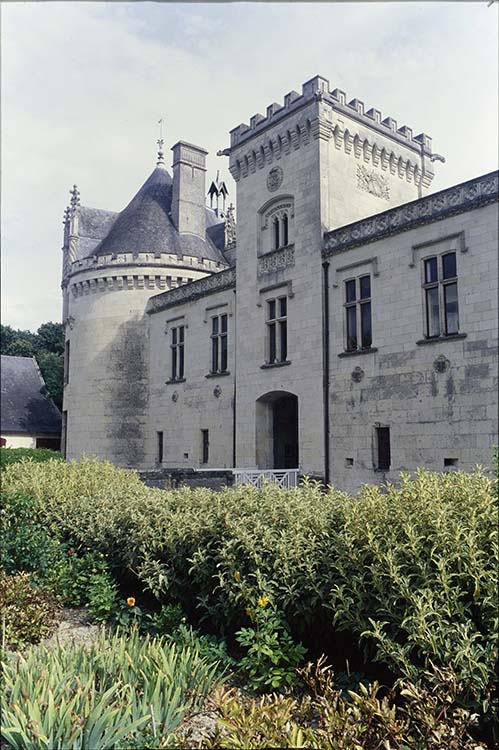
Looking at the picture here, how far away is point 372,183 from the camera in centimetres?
2044

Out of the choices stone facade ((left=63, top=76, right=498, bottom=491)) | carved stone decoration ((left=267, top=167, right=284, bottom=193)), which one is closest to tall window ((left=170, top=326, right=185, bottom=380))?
stone facade ((left=63, top=76, right=498, bottom=491))

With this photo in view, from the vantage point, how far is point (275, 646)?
5.20 meters

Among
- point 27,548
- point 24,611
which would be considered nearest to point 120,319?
point 27,548

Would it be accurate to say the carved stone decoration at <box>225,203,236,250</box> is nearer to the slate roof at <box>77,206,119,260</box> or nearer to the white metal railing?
the slate roof at <box>77,206,119,260</box>

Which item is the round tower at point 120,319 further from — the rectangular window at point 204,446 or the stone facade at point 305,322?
the rectangular window at point 204,446

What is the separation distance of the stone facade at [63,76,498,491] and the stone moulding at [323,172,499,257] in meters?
0.04

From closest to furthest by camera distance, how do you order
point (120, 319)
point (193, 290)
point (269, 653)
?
1. point (269, 653)
2. point (193, 290)
3. point (120, 319)

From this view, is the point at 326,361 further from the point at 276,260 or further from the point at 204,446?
the point at 204,446

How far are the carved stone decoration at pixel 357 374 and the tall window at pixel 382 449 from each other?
1.45 metres

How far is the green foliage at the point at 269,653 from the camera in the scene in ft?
16.0

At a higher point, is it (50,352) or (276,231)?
(276,231)

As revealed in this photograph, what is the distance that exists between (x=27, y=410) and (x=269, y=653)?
28241 millimetres

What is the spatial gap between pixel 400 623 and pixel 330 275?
46.7 feet

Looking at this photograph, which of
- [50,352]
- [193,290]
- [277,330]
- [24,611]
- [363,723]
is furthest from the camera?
[50,352]
